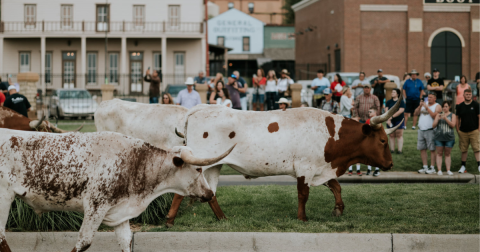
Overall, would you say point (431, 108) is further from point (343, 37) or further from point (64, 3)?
point (64, 3)

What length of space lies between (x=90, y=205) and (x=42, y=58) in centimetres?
4037

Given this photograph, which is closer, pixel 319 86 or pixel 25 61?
pixel 319 86

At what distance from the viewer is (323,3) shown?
46000 millimetres

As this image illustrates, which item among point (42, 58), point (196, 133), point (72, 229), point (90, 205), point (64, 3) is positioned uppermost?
point (64, 3)

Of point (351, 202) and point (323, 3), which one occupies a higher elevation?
point (323, 3)

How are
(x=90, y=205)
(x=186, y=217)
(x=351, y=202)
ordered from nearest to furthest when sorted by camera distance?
(x=90, y=205)
(x=186, y=217)
(x=351, y=202)

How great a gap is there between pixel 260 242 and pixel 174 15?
131 ft

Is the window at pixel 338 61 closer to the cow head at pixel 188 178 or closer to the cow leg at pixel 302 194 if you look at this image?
the cow leg at pixel 302 194

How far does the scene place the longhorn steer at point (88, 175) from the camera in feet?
18.7

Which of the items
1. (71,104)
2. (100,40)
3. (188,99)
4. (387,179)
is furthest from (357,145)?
(100,40)

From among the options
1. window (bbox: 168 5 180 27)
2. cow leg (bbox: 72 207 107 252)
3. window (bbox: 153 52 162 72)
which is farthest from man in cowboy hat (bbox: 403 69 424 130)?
window (bbox: 153 52 162 72)

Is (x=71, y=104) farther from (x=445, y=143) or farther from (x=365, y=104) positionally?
(x=445, y=143)

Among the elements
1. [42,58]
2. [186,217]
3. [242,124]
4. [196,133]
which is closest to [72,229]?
[186,217]

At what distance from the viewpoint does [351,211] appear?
29.5ft
